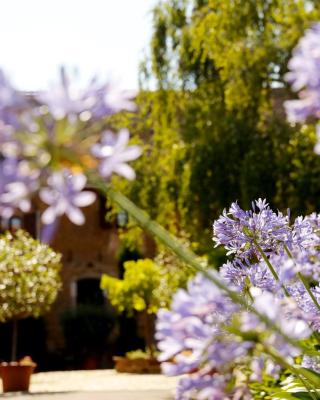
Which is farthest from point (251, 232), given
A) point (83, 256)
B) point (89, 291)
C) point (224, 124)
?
point (83, 256)

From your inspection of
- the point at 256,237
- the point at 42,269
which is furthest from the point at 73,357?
the point at 256,237

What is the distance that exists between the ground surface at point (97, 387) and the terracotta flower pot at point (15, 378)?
268 mm

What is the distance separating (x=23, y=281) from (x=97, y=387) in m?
3.91

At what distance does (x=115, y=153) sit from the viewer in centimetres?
124

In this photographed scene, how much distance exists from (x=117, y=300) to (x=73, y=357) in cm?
470

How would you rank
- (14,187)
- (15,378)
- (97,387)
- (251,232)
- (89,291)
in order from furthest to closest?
(89,291) < (97,387) < (15,378) < (251,232) < (14,187)

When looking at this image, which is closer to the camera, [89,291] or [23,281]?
[23,281]

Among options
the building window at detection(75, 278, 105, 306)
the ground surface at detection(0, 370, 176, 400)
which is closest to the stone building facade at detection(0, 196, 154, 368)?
the building window at detection(75, 278, 105, 306)

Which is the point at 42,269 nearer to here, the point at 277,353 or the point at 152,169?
the point at 152,169

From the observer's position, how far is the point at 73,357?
31.5 m

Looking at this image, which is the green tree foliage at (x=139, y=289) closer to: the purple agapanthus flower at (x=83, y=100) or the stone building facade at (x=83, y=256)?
the stone building facade at (x=83, y=256)

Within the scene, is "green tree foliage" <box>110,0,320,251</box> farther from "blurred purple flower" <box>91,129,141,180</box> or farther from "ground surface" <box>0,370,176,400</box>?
"blurred purple flower" <box>91,129,141,180</box>

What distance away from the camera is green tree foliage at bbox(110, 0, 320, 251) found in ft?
68.1

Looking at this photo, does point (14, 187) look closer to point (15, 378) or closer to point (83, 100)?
point (83, 100)
